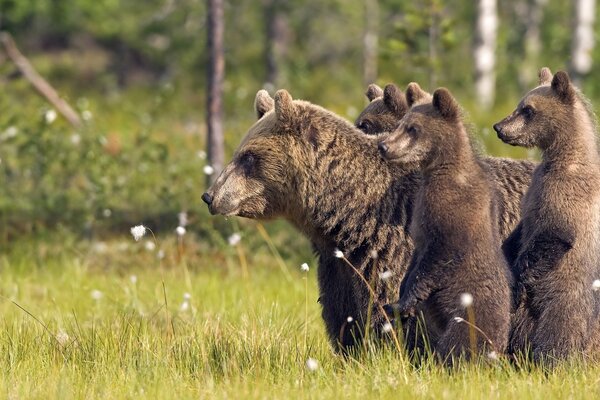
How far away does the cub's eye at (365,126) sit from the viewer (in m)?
7.78

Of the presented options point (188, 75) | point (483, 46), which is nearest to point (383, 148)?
point (483, 46)

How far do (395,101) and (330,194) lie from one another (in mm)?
1027

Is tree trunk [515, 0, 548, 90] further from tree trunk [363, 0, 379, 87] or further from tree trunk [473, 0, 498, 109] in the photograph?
tree trunk [363, 0, 379, 87]

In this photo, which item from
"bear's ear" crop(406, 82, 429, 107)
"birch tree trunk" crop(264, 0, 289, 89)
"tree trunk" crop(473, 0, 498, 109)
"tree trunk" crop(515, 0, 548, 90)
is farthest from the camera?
"tree trunk" crop(515, 0, 548, 90)

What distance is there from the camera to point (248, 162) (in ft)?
22.8

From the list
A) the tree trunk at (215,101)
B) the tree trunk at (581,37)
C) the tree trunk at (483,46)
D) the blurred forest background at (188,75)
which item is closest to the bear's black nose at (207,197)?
the blurred forest background at (188,75)

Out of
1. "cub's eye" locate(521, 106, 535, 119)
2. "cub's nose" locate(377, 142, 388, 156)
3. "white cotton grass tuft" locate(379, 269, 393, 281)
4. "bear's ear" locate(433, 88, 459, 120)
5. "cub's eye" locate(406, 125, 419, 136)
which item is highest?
"bear's ear" locate(433, 88, 459, 120)

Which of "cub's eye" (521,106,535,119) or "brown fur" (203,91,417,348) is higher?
"cub's eye" (521,106,535,119)

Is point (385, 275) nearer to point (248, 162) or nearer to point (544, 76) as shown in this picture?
point (248, 162)

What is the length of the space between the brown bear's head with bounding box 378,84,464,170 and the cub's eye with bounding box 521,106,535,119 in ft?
1.62

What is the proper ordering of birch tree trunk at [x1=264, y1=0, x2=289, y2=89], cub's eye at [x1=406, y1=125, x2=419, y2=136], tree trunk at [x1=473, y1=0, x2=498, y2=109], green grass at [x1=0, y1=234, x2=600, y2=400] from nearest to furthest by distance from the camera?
green grass at [x1=0, y1=234, x2=600, y2=400], cub's eye at [x1=406, y1=125, x2=419, y2=136], tree trunk at [x1=473, y1=0, x2=498, y2=109], birch tree trunk at [x1=264, y1=0, x2=289, y2=89]

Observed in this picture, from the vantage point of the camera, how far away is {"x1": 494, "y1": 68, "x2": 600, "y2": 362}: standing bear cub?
6168mm

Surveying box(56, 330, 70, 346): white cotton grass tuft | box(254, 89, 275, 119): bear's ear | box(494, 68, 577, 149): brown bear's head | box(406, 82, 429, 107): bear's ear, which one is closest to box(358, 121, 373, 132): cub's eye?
box(254, 89, 275, 119): bear's ear

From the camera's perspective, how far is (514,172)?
7.27 meters
